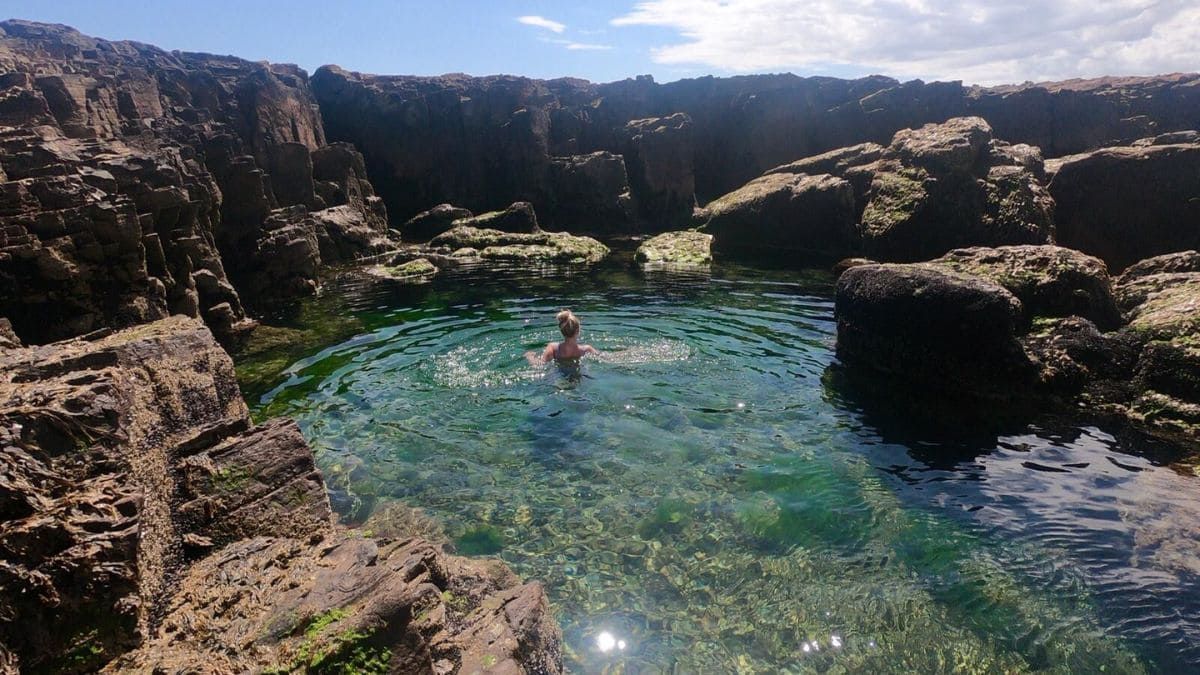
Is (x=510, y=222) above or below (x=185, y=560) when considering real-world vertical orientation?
above

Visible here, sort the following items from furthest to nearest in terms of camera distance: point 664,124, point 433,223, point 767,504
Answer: point 664,124, point 433,223, point 767,504

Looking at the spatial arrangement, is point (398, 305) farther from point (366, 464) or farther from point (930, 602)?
point (930, 602)

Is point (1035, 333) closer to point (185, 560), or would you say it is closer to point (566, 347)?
point (566, 347)

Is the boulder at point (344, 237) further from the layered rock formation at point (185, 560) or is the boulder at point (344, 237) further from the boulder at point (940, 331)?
the layered rock formation at point (185, 560)

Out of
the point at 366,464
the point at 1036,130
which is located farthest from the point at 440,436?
the point at 1036,130

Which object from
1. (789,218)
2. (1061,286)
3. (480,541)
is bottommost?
(480,541)

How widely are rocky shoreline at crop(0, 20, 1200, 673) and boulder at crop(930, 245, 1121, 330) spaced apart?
0.20 feet

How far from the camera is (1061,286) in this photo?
12.1m

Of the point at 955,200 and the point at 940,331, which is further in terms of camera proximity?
the point at 955,200

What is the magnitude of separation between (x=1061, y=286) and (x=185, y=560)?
1460 centimetres

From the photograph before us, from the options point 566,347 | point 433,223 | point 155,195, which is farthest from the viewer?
point 433,223

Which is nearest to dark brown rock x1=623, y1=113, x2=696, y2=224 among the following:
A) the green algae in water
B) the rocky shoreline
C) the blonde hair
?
the rocky shoreline

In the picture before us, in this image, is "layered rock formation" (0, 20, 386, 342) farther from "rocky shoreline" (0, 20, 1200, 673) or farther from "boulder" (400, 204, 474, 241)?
"boulder" (400, 204, 474, 241)

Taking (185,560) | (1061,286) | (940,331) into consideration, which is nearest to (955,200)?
(1061,286)
